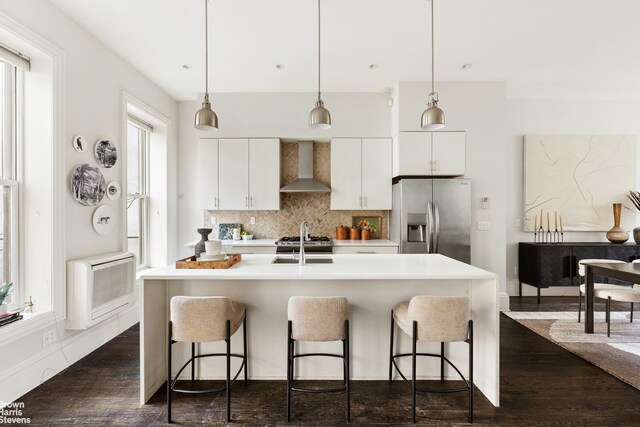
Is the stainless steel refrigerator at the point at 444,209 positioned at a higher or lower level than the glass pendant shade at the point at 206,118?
lower

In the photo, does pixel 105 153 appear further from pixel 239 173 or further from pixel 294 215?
pixel 294 215

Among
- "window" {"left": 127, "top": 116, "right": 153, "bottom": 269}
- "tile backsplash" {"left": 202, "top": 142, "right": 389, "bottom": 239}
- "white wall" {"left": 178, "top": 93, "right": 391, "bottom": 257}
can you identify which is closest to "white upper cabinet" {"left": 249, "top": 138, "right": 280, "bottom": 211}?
"white wall" {"left": 178, "top": 93, "right": 391, "bottom": 257}

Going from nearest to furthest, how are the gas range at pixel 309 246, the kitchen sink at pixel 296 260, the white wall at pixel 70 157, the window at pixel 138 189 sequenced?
1. the white wall at pixel 70 157
2. the kitchen sink at pixel 296 260
3. the gas range at pixel 309 246
4. the window at pixel 138 189

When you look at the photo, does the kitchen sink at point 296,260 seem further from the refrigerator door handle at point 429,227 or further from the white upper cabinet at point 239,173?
the white upper cabinet at point 239,173

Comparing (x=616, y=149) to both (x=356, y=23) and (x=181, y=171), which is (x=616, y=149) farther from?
(x=181, y=171)

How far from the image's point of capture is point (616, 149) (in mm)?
→ 4832

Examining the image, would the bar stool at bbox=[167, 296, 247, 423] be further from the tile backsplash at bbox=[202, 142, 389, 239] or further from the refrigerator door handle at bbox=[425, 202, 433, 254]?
the tile backsplash at bbox=[202, 142, 389, 239]

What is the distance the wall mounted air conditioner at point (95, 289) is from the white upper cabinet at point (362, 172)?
8.98ft

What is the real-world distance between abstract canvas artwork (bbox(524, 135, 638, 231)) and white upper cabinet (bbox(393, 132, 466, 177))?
1478 millimetres

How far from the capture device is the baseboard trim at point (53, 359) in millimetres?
2199

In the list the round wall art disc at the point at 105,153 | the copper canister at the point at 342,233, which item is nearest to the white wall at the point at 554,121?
the copper canister at the point at 342,233

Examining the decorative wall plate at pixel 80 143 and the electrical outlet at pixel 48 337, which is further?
the decorative wall plate at pixel 80 143

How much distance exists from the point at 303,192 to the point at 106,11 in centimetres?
295

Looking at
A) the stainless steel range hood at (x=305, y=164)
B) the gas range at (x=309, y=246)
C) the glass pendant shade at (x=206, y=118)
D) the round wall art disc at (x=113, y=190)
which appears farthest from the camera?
the stainless steel range hood at (x=305, y=164)
